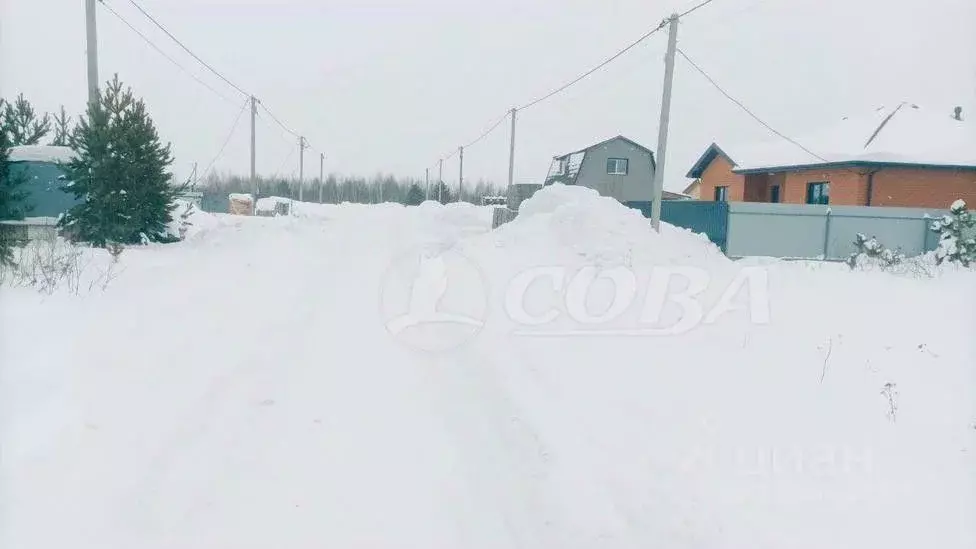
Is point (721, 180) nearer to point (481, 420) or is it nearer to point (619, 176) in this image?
point (619, 176)

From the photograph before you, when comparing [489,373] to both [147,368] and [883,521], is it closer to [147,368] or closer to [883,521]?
[147,368]

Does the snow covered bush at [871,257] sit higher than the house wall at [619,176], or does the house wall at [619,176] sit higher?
the house wall at [619,176]

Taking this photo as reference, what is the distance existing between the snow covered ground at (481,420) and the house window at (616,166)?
38.7 m

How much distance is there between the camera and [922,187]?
24812mm

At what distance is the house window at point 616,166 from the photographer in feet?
161

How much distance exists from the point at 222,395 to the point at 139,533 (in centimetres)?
221

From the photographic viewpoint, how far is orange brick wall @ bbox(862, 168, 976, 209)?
24641 mm

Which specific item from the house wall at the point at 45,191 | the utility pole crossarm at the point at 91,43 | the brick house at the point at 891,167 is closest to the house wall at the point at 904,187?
the brick house at the point at 891,167

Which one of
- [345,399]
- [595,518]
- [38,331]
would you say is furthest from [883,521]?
[38,331]

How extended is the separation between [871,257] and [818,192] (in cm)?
1136

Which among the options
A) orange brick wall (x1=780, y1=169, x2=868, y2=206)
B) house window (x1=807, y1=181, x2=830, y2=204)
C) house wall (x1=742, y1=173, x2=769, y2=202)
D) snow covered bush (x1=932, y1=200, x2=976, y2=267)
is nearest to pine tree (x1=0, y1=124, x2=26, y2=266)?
snow covered bush (x1=932, y1=200, x2=976, y2=267)

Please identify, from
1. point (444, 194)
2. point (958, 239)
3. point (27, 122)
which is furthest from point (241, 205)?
point (444, 194)

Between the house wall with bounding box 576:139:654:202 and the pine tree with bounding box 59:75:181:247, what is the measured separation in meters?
34.4

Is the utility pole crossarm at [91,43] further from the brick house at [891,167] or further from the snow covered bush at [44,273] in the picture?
the brick house at [891,167]
